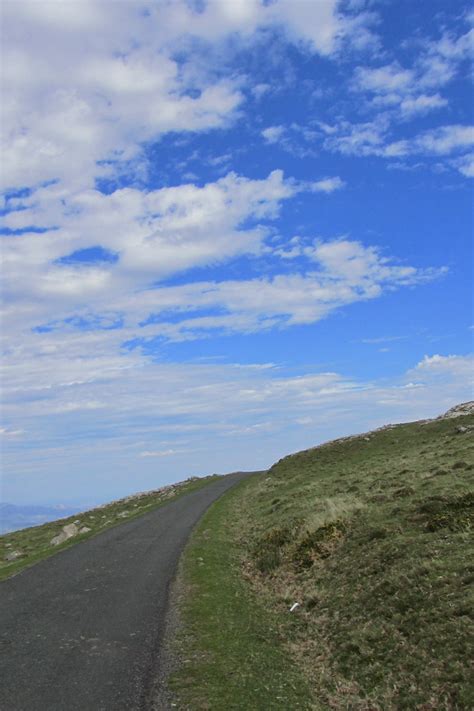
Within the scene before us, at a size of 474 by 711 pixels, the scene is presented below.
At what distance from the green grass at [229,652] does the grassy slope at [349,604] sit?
Result: 41 mm

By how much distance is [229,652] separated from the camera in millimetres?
11367

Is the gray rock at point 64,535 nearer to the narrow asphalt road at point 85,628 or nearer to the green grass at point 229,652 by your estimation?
the narrow asphalt road at point 85,628

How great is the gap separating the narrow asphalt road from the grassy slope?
105 centimetres

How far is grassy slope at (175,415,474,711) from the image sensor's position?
30.5 feet

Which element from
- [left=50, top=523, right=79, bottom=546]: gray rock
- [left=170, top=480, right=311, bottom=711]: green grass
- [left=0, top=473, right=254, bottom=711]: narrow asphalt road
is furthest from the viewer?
[left=50, top=523, right=79, bottom=546]: gray rock

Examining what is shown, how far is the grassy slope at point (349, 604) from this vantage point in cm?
930

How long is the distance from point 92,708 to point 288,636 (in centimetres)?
544

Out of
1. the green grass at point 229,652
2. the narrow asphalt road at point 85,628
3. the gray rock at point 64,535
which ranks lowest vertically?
the green grass at point 229,652

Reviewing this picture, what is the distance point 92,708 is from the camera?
29.1 feet

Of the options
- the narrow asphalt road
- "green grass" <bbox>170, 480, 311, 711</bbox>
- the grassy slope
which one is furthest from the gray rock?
"green grass" <bbox>170, 480, 311, 711</bbox>

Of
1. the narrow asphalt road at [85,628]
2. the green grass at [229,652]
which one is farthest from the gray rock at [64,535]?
the green grass at [229,652]

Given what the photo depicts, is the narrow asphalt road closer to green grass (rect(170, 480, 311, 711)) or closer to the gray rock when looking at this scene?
green grass (rect(170, 480, 311, 711))

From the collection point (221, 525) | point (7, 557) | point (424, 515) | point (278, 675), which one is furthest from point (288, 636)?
point (7, 557)

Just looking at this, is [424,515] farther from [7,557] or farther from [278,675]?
[7,557]
